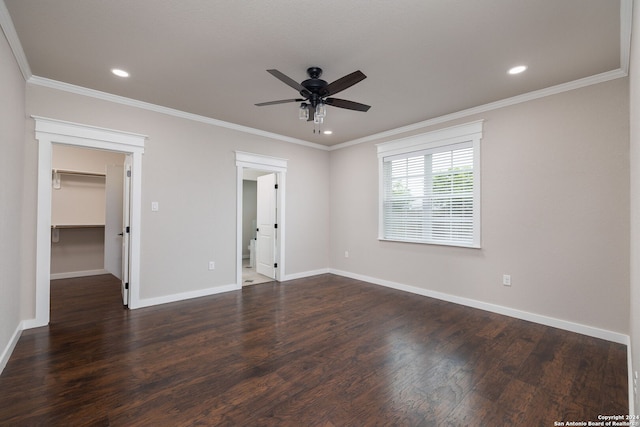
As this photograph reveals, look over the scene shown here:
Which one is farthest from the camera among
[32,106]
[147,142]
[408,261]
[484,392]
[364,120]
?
[408,261]

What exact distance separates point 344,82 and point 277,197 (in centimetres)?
324

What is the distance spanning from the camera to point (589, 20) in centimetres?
209

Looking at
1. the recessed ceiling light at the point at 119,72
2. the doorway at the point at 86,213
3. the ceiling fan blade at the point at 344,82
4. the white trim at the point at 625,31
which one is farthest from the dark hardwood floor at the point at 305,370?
the recessed ceiling light at the point at 119,72

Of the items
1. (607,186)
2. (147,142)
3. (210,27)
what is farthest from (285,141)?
(607,186)

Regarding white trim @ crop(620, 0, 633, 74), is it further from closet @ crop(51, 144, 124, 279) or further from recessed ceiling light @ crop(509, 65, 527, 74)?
closet @ crop(51, 144, 124, 279)

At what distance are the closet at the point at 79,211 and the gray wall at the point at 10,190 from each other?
2.64 metres

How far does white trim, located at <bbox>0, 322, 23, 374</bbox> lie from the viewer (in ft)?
7.36

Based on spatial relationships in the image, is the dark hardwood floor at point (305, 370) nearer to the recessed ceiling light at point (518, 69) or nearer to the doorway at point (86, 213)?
the doorway at point (86, 213)

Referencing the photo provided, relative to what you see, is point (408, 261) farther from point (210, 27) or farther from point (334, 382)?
point (210, 27)

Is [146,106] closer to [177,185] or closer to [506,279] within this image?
[177,185]

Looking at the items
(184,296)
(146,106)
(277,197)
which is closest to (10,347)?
(184,296)

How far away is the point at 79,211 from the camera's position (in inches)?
219

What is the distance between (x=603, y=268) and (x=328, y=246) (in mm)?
4232

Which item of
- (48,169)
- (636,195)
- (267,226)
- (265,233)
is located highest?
(48,169)
